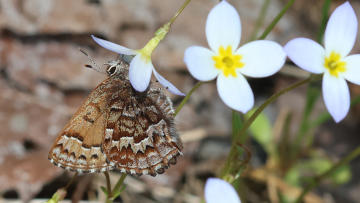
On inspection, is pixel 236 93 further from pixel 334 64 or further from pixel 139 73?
pixel 334 64

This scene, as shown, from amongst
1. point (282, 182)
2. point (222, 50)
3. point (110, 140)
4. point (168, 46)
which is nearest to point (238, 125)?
point (222, 50)

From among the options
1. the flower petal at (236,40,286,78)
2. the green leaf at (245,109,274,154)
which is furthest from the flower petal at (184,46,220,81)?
the green leaf at (245,109,274,154)

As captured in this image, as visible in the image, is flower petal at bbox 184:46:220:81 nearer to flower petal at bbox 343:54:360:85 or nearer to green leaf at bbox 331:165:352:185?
flower petal at bbox 343:54:360:85

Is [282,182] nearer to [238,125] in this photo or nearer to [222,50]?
[238,125]

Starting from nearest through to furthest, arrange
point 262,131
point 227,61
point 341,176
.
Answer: point 227,61
point 341,176
point 262,131

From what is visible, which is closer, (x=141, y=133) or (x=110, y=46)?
(x=110, y=46)

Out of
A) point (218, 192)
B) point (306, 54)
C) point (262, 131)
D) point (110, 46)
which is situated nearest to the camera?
point (218, 192)

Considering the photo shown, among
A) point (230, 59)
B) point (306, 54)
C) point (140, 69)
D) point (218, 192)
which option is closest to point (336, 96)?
point (306, 54)
